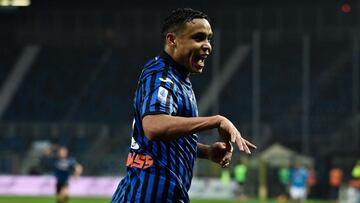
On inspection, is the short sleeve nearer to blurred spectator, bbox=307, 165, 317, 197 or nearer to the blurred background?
blurred spectator, bbox=307, 165, 317, 197

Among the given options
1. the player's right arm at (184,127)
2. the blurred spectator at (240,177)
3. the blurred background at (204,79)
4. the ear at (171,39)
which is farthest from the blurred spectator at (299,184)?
the player's right arm at (184,127)

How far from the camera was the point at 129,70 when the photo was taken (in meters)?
51.3

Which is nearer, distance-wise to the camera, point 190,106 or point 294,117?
point 190,106

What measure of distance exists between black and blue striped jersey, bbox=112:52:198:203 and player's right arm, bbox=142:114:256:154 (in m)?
0.20

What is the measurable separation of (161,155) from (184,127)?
42 centimetres

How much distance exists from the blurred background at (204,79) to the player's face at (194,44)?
34921mm

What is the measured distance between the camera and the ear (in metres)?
4.74

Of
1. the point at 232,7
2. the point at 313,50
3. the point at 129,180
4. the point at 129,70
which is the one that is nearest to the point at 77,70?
the point at 129,70

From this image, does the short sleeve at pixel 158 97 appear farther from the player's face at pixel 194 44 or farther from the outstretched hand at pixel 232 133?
the outstretched hand at pixel 232 133

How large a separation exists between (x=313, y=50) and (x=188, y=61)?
4581cm

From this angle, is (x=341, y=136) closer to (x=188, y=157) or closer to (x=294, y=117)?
(x=294, y=117)

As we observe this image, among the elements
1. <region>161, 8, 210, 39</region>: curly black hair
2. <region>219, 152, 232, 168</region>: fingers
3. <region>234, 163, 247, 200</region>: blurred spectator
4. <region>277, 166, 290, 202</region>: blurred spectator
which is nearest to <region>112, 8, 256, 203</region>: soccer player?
<region>161, 8, 210, 39</region>: curly black hair

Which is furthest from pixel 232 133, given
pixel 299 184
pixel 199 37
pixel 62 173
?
pixel 299 184

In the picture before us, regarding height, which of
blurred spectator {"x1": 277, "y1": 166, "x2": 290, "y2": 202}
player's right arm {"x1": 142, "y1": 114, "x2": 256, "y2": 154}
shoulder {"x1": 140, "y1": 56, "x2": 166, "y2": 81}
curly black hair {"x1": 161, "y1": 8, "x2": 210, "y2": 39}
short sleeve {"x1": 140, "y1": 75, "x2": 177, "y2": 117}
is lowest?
blurred spectator {"x1": 277, "y1": 166, "x2": 290, "y2": 202}
